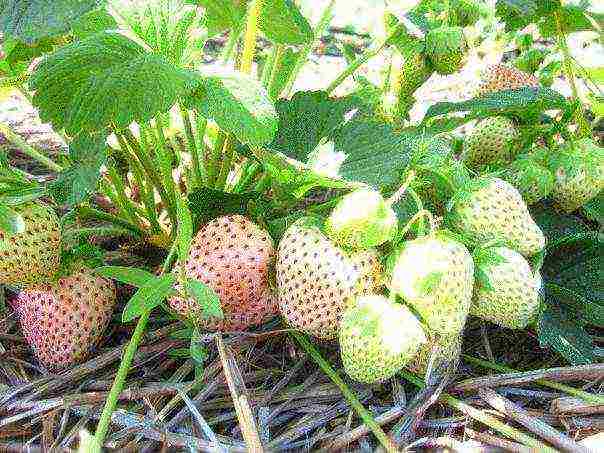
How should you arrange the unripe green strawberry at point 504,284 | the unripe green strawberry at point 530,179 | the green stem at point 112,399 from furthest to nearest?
the unripe green strawberry at point 530,179
the unripe green strawberry at point 504,284
the green stem at point 112,399

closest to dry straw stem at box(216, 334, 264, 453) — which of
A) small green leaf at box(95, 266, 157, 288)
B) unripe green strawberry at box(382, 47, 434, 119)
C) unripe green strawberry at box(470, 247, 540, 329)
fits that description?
small green leaf at box(95, 266, 157, 288)

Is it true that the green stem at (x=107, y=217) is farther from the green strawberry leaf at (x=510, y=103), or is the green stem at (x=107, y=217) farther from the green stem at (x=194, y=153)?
the green strawberry leaf at (x=510, y=103)

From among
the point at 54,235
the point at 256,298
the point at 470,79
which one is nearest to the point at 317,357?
the point at 256,298

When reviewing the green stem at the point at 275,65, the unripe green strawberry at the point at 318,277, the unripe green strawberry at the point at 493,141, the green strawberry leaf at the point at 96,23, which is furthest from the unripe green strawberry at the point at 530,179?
the green strawberry leaf at the point at 96,23

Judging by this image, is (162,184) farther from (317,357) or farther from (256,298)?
(317,357)

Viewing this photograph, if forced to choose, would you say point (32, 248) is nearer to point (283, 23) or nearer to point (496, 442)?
point (283, 23)

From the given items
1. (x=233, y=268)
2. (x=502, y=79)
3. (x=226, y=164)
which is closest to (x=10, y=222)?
(x=233, y=268)
